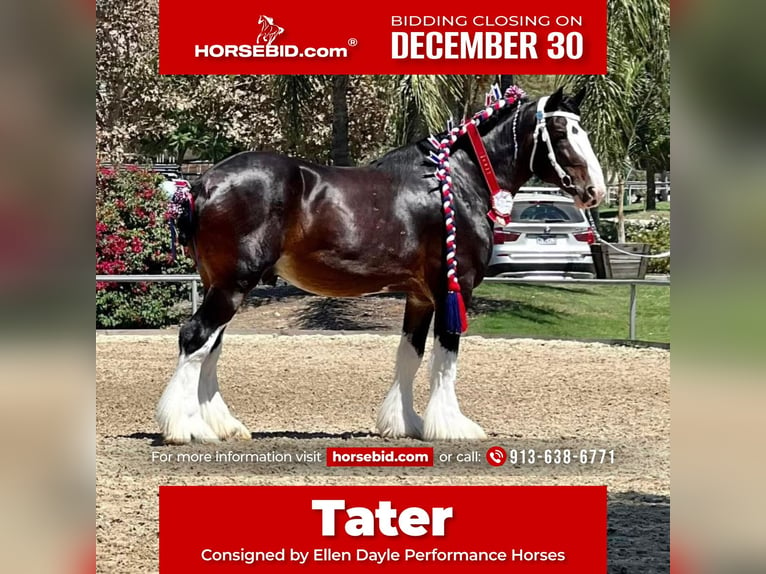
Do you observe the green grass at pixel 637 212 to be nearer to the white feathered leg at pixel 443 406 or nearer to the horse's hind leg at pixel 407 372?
the horse's hind leg at pixel 407 372

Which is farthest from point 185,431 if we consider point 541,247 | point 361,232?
point 541,247

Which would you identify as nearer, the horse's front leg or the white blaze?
the white blaze

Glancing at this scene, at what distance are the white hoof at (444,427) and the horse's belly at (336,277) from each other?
2.51ft

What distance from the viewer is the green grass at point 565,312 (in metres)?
13.9

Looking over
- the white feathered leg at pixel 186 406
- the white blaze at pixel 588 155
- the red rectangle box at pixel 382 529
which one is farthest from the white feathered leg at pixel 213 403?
the red rectangle box at pixel 382 529

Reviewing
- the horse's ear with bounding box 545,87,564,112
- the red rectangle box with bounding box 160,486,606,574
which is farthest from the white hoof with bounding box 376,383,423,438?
the red rectangle box with bounding box 160,486,606,574

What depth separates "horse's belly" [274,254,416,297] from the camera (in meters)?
6.08

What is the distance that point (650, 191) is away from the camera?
101 feet

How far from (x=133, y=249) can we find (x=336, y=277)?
20.7ft

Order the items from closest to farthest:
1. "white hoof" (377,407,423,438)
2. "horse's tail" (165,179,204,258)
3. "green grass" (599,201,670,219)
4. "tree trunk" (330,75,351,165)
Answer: "horse's tail" (165,179,204,258)
"white hoof" (377,407,423,438)
"tree trunk" (330,75,351,165)
"green grass" (599,201,670,219)

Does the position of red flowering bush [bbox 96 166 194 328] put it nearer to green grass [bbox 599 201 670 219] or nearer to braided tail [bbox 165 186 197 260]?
braided tail [bbox 165 186 197 260]

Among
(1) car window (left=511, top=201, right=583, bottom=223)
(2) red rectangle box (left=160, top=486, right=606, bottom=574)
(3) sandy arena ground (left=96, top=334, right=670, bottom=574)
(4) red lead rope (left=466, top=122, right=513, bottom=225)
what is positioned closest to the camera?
(2) red rectangle box (left=160, top=486, right=606, bottom=574)

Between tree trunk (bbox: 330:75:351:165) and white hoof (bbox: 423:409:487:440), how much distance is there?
18.1ft
